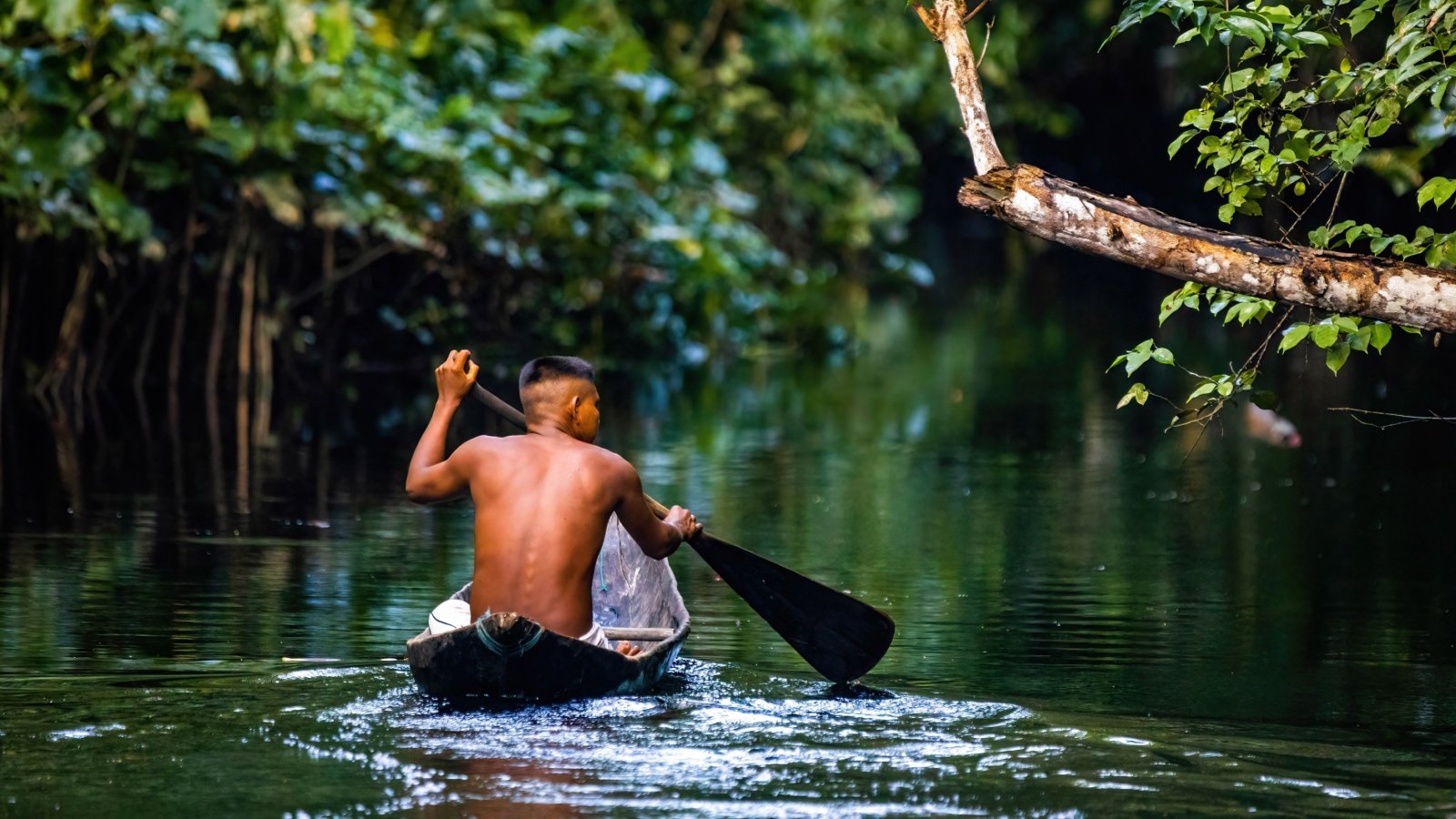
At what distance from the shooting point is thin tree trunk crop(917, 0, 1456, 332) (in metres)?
5.97

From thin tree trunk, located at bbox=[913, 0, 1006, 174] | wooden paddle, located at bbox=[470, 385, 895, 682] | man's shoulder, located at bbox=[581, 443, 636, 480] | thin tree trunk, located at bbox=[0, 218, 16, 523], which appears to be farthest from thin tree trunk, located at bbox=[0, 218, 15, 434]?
thin tree trunk, located at bbox=[913, 0, 1006, 174]

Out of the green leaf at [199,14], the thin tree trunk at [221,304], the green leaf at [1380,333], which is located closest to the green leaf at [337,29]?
the green leaf at [199,14]

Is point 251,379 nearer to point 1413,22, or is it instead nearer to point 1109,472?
point 1109,472

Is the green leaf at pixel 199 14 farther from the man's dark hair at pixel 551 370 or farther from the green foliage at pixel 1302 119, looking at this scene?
the green foliage at pixel 1302 119

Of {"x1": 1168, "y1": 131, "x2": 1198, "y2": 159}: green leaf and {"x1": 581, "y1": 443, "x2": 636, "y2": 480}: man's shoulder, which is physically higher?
{"x1": 1168, "y1": 131, "x2": 1198, "y2": 159}: green leaf

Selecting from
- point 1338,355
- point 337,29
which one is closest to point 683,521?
point 1338,355

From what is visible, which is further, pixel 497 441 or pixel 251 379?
pixel 251 379

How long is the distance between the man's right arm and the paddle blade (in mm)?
187

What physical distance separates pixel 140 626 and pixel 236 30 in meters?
8.56

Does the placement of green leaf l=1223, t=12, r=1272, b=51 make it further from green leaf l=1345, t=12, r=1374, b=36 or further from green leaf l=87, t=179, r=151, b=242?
green leaf l=87, t=179, r=151, b=242

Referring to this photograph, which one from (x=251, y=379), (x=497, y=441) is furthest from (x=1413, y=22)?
(x=251, y=379)

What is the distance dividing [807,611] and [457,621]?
45.3 inches

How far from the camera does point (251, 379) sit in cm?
1680

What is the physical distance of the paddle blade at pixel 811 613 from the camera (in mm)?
6926
